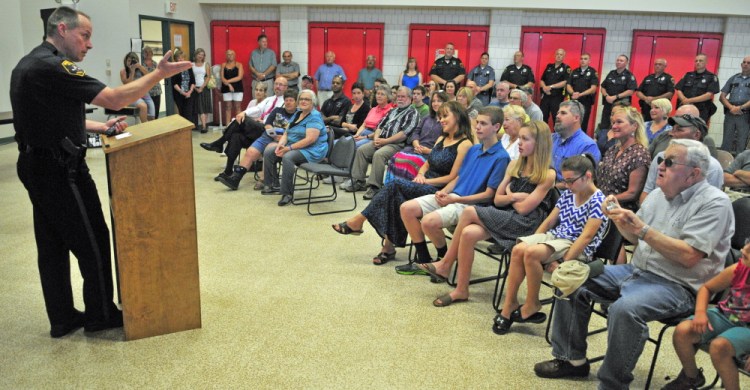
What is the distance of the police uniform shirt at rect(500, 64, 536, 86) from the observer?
10.2 meters

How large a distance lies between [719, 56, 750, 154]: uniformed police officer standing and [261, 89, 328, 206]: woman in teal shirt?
638cm

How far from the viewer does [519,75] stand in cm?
1024

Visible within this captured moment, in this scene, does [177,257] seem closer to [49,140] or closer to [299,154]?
[49,140]

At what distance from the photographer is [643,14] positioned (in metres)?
10.4

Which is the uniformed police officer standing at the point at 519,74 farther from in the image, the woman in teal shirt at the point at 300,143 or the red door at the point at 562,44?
the woman in teal shirt at the point at 300,143

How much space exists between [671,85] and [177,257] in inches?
356

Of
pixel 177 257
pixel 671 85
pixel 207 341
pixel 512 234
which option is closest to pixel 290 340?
pixel 207 341

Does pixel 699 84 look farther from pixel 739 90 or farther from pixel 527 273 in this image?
pixel 527 273

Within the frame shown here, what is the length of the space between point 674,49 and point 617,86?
1.74 meters

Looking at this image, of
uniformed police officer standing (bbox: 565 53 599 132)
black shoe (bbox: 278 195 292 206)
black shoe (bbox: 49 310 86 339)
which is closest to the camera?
black shoe (bbox: 49 310 86 339)

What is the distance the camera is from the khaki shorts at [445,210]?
3.68 meters

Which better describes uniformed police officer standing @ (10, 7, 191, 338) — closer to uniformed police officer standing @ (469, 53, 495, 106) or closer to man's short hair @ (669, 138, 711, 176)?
man's short hair @ (669, 138, 711, 176)

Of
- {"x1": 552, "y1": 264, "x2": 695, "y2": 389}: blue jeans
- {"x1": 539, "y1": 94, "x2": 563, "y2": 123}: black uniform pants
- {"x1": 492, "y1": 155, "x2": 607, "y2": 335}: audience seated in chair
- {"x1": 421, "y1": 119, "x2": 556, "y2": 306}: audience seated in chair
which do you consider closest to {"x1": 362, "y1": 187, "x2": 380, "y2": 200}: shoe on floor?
{"x1": 421, "y1": 119, "x2": 556, "y2": 306}: audience seated in chair

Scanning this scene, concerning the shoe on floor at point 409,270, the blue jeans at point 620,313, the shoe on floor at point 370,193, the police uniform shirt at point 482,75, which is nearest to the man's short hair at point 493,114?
the shoe on floor at point 409,270
